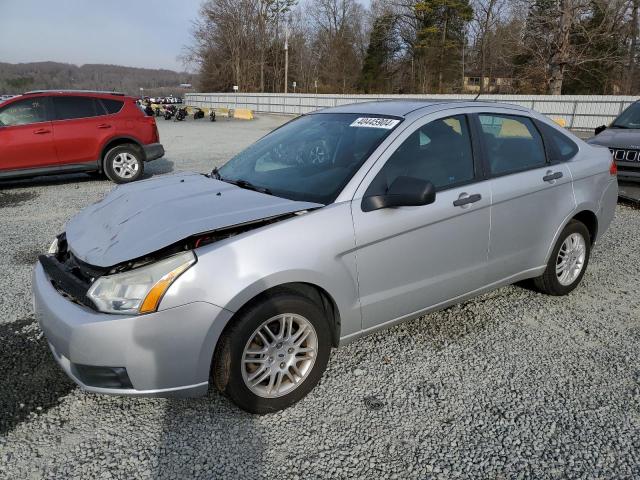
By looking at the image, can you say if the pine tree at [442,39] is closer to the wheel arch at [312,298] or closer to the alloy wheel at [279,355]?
the wheel arch at [312,298]

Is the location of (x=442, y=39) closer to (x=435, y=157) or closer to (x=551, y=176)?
(x=551, y=176)

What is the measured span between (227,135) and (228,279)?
1967 centimetres

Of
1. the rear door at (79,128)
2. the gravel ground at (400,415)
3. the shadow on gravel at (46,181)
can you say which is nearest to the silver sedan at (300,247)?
the gravel ground at (400,415)

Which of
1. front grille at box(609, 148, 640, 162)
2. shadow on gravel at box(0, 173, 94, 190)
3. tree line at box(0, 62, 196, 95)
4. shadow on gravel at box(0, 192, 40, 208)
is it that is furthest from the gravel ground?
tree line at box(0, 62, 196, 95)

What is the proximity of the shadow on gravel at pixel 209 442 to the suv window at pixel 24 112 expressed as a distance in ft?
26.4

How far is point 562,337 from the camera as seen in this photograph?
369 cm

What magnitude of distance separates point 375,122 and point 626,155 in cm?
598

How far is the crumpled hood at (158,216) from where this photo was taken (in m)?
2.55

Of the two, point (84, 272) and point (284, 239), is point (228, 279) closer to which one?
point (284, 239)

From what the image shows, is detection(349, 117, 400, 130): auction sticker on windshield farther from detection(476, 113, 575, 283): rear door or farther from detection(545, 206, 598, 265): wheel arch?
detection(545, 206, 598, 265): wheel arch

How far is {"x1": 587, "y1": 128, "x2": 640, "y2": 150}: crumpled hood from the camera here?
297 inches

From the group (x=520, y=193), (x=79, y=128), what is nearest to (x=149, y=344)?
(x=520, y=193)

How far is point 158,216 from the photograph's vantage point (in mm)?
2822

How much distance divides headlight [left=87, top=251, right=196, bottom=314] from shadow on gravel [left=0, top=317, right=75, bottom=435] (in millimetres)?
927
